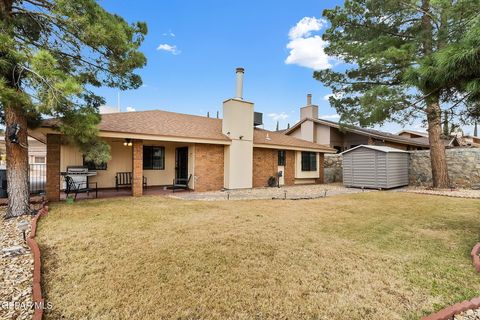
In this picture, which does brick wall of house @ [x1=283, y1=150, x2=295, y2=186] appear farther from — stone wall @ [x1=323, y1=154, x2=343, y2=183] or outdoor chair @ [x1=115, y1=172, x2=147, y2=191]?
outdoor chair @ [x1=115, y1=172, x2=147, y2=191]

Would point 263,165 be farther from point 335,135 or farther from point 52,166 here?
point 335,135

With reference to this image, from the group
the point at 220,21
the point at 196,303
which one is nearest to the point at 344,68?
the point at 220,21

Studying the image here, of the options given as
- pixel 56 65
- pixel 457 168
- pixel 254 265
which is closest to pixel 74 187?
pixel 56 65

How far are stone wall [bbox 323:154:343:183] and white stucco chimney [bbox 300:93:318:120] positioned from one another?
472 cm

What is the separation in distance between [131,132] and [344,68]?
474 inches

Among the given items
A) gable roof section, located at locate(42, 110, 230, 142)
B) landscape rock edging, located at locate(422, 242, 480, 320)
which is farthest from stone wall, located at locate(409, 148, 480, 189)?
landscape rock edging, located at locate(422, 242, 480, 320)

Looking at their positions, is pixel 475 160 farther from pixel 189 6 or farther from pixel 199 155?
pixel 189 6

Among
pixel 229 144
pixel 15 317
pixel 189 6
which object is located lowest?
pixel 15 317

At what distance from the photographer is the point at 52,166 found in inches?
324

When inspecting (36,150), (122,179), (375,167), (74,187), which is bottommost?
(74,187)

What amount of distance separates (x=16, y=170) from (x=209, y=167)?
7.08 meters

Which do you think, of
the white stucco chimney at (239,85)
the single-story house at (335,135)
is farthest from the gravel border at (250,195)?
the single-story house at (335,135)

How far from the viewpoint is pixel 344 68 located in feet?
46.0

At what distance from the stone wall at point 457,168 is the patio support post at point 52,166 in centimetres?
1794
